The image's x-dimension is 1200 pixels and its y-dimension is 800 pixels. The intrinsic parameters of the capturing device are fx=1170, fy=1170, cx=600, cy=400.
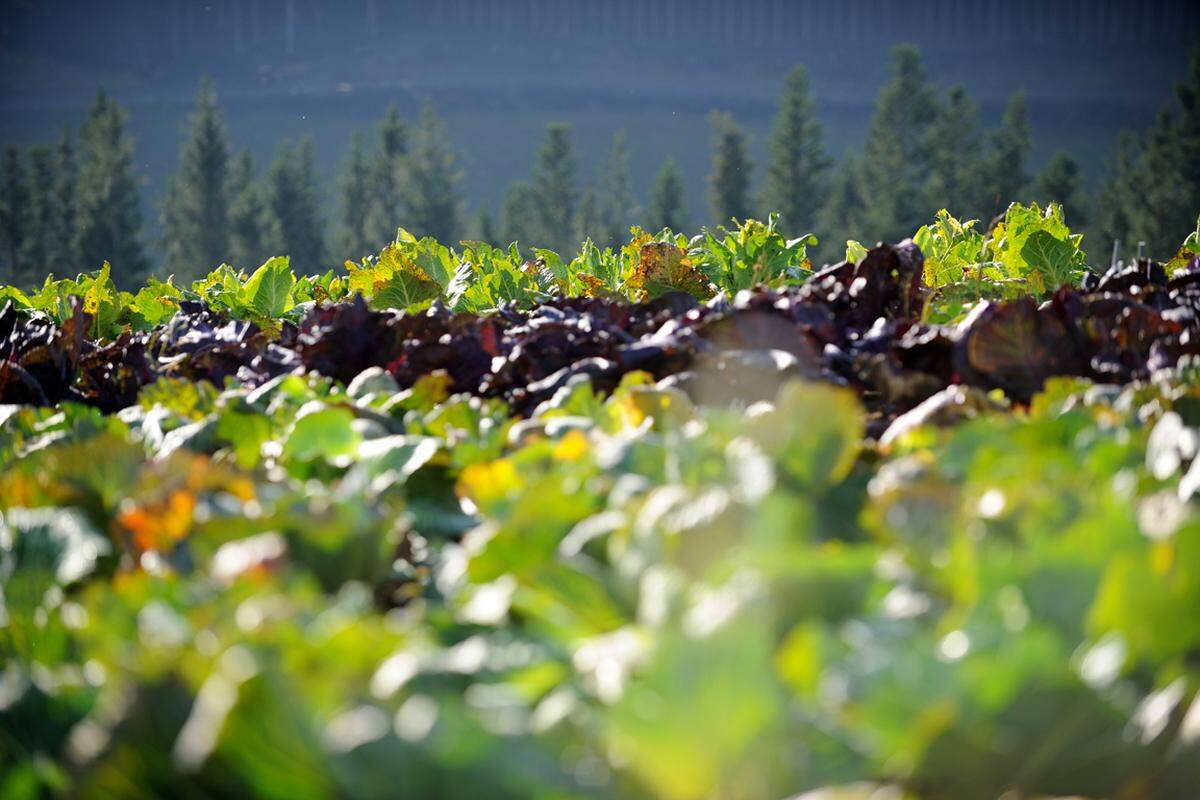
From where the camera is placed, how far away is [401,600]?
121cm

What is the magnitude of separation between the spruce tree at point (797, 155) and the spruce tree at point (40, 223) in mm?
39741

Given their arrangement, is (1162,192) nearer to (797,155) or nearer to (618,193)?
(797,155)

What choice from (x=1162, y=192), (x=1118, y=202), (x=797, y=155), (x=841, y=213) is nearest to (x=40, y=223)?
(x=797, y=155)

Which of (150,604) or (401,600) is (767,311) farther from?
(150,604)

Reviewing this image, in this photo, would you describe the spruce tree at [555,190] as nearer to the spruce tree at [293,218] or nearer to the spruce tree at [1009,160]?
the spruce tree at [293,218]

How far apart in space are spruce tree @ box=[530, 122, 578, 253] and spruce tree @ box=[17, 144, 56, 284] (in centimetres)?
2806

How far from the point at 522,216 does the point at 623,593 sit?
248ft

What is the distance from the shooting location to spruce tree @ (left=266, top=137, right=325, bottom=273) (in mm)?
67562

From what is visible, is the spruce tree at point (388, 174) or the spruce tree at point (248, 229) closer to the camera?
the spruce tree at point (248, 229)

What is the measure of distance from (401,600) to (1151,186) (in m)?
64.2

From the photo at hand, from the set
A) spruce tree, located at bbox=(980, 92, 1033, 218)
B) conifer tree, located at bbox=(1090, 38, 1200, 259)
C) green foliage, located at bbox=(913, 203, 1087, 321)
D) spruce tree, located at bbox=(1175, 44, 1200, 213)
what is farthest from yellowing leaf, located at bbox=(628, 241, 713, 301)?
spruce tree, located at bbox=(980, 92, 1033, 218)

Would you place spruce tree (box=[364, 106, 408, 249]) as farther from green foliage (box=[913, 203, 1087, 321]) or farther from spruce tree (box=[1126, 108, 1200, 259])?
green foliage (box=[913, 203, 1087, 321])

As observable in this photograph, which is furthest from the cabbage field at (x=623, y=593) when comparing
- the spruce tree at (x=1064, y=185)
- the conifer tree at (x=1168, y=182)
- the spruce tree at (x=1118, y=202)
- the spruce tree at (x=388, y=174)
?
the spruce tree at (x=388, y=174)

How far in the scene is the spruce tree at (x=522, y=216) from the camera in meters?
74.2
